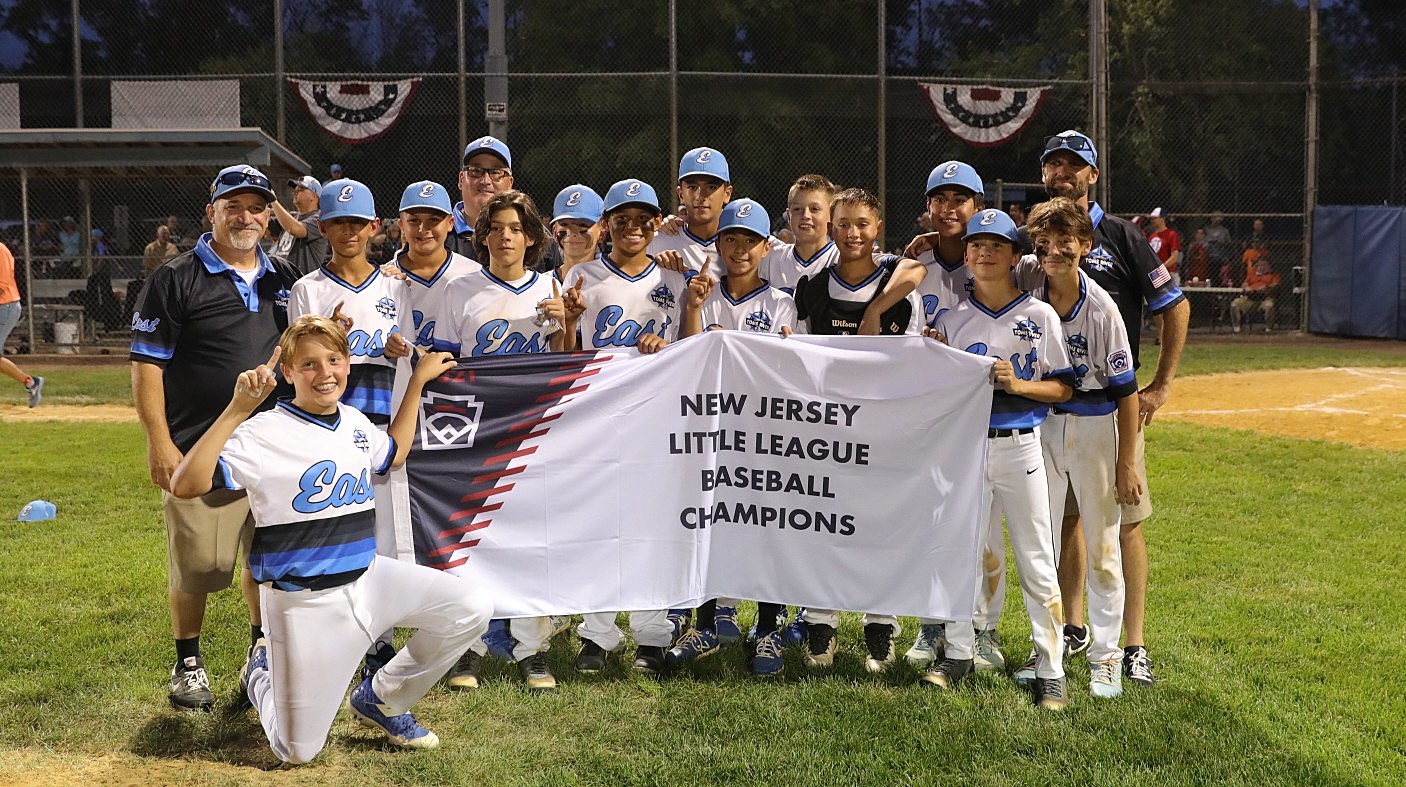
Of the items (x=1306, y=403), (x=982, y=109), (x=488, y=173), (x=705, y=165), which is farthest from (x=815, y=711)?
(x=982, y=109)

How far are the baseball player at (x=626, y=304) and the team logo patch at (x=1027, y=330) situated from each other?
1.45 m

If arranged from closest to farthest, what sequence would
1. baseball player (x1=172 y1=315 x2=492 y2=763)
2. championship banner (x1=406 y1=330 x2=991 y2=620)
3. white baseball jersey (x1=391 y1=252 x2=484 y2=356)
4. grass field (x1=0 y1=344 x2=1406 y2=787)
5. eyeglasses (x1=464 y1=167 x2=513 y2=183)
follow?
baseball player (x1=172 y1=315 x2=492 y2=763), grass field (x1=0 y1=344 x2=1406 y2=787), championship banner (x1=406 y1=330 x2=991 y2=620), white baseball jersey (x1=391 y1=252 x2=484 y2=356), eyeglasses (x1=464 y1=167 x2=513 y2=183)

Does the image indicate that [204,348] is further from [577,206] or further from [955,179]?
[955,179]

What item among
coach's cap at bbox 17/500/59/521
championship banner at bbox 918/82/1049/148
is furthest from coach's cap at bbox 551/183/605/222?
championship banner at bbox 918/82/1049/148

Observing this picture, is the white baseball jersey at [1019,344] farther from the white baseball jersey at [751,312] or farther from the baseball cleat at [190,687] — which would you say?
the baseball cleat at [190,687]

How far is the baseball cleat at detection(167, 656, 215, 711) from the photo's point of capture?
16.8 feet

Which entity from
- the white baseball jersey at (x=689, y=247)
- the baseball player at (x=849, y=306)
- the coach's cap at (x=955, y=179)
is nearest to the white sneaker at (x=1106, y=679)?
the baseball player at (x=849, y=306)

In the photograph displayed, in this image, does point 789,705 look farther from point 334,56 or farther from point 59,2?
point 59,2

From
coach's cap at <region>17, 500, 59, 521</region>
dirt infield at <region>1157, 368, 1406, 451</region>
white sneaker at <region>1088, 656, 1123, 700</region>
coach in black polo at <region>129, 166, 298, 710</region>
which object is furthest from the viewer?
dirt infield at <region>1157, 368, 1406, 451</region>

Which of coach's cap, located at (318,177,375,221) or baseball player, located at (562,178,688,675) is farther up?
coach's cap, located at (318,177,375,221)

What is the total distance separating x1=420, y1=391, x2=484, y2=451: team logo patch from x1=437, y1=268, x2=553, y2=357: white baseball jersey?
0.83 ft

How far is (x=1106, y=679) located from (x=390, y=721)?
112 inches

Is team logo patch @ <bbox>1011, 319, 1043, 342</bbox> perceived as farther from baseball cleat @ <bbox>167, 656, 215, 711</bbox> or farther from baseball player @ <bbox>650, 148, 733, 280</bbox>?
baseball cleat @ <bbox>167, 656, 215, 711</bbox>

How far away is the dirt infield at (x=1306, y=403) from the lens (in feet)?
39.6
